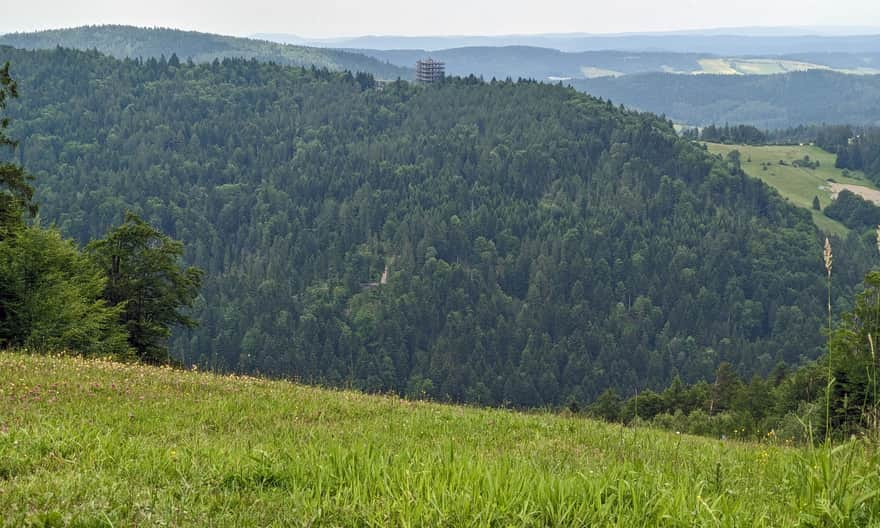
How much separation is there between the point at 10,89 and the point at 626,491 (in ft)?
122

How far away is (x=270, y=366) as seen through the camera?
175 metres

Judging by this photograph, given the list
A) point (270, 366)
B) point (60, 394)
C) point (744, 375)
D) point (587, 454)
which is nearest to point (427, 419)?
point (587, 454)

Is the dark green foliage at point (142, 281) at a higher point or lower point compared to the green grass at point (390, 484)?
lower

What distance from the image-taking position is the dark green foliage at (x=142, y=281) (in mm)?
45688

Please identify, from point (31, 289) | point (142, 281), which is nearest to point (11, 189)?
point (31, 289)

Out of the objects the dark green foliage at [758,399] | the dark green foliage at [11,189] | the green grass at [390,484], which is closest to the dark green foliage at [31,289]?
the dark green foliage at [11,189]

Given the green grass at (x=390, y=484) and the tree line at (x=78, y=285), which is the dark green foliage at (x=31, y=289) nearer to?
the tree line at (x=78, y=285)

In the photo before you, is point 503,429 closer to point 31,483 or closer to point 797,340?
point 31,483

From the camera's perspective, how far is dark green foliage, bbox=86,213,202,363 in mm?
45688

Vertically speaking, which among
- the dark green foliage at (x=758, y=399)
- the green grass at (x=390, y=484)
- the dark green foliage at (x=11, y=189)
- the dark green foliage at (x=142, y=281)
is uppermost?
the green grass at (x=390, y=484)

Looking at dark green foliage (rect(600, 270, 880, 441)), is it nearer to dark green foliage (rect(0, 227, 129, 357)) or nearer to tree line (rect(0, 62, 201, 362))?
tree line (rect(0, 62, 201, 362))

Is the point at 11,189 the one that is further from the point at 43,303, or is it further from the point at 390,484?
the point at 390,484

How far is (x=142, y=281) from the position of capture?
4619 centimetres

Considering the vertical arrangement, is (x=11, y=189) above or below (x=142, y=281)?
above
